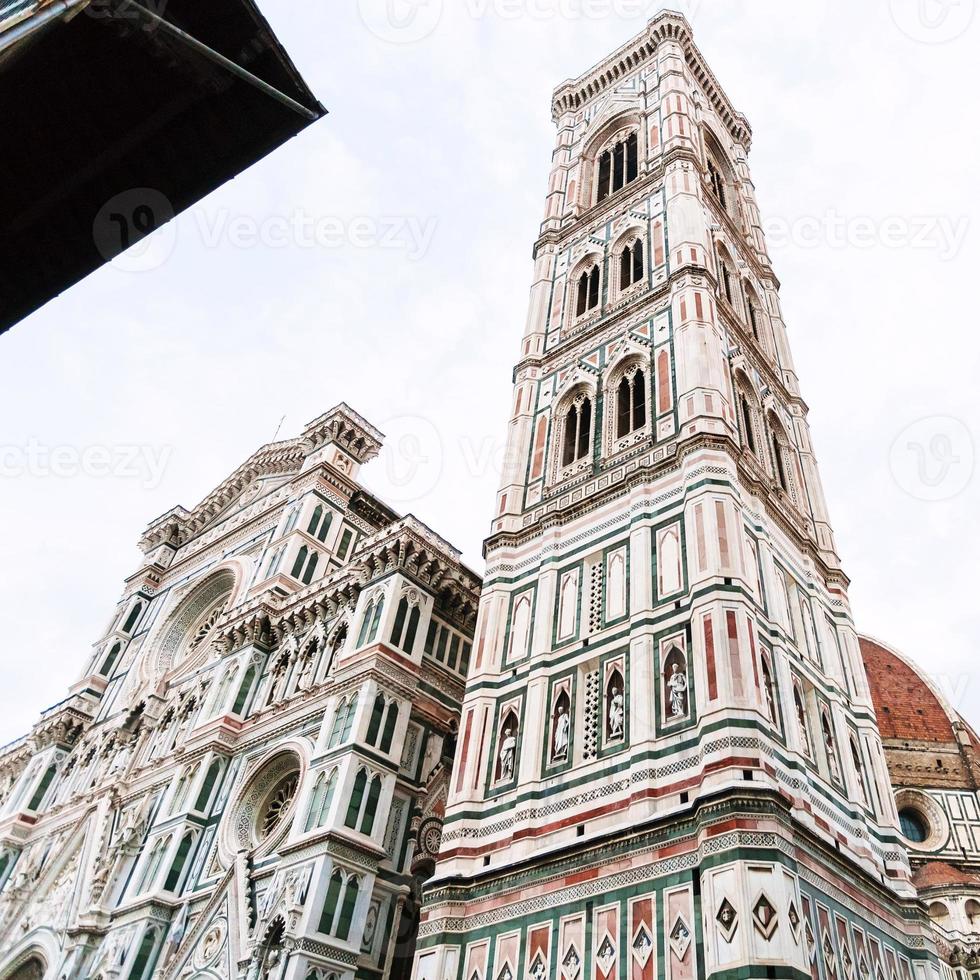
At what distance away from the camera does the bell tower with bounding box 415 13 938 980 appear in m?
12.5

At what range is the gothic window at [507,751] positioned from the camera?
16109 mm

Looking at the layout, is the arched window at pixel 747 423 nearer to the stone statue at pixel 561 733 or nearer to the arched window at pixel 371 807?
the stone statue at pixel 561 733

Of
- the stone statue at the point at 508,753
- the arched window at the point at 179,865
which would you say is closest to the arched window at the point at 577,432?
the stone statue at the point at 508,753

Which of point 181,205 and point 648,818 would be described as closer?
point 181,205

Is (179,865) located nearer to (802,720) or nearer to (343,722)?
(343,722)

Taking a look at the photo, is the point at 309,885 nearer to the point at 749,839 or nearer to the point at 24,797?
the point at 749,839

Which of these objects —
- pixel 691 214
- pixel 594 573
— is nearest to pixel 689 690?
pixel 594 573

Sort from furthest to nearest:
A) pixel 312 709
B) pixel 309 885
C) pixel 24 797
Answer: pixel 24 797 → pixel 312 709 → pixel 309 885

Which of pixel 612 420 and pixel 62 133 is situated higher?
pixel 612 420

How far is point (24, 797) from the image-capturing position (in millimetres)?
29359

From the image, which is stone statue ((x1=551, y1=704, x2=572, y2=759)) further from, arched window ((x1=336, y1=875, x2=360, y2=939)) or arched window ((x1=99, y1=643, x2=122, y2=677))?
arched window ((x1=99, y1=643, x2=122, y2=677))

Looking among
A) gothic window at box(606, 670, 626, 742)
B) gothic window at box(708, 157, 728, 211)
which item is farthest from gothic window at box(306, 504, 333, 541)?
gothic window at box(708, 157, 728, 211)

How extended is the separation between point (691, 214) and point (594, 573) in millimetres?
11733

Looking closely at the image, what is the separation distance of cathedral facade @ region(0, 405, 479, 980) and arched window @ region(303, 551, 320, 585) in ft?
0.19
